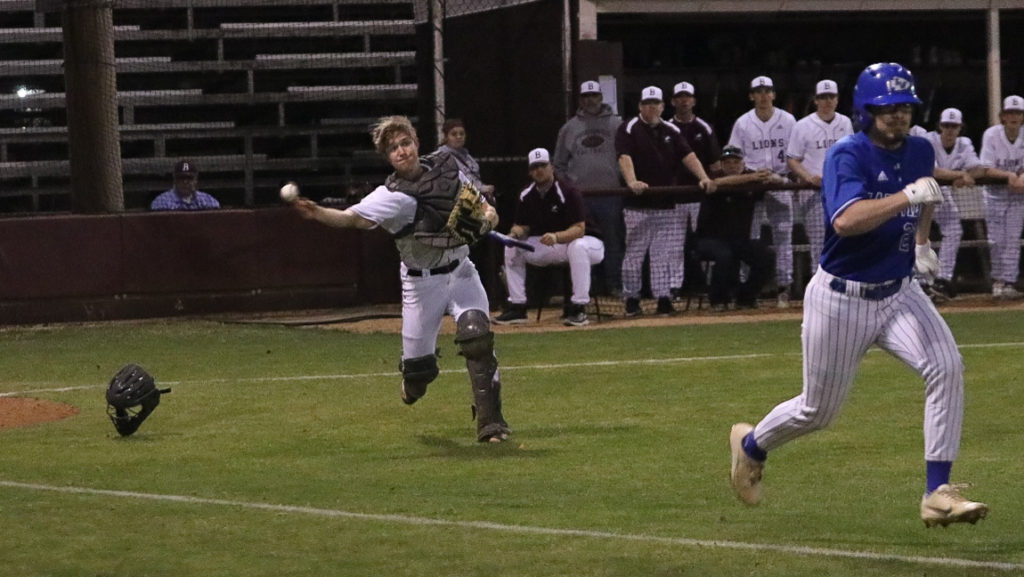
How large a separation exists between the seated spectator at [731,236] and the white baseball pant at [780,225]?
0.11 m

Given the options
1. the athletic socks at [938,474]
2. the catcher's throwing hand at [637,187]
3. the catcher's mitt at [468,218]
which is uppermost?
the catcher's mitt at [468,218]

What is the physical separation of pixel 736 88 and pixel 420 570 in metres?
17.7

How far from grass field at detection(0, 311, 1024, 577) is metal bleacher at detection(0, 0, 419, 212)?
8.78 m

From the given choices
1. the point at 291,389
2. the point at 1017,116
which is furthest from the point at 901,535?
the point at 1017,116

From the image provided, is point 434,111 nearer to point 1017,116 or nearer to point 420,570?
point 1017,116

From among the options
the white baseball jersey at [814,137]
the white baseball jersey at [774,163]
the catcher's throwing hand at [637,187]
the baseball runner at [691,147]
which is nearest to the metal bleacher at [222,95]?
the baseball runner at [691,147]

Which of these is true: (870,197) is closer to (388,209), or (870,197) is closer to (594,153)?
(388,209)

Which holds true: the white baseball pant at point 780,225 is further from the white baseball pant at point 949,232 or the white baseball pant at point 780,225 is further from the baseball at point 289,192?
the baseball at point 289,192

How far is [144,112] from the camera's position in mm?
23688

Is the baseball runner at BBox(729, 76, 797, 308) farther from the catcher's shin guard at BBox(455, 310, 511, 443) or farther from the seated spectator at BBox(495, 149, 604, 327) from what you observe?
the catcher's shin guard at BBox(455, 310, 511, 443)

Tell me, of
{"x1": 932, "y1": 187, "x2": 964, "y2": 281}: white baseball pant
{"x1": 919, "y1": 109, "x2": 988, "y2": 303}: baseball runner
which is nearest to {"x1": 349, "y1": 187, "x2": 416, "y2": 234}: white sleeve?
{"x1": 919, "y1": 109, "x2": 988, "y2": 303}: baseball runner

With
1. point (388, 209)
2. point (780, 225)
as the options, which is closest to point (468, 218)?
point (388, 209)

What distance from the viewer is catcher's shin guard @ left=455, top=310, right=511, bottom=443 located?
9.18m

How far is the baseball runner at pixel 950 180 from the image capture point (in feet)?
55.0
